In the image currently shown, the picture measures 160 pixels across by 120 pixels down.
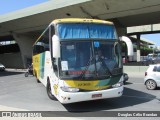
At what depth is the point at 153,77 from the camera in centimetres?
1420

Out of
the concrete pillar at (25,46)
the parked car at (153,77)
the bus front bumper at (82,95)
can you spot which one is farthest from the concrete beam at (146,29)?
the bus front bumper at (82,95)

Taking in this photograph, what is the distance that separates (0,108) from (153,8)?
822 inches

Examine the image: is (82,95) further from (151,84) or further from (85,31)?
(151,84)

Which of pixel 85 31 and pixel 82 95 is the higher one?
pixel 85 31

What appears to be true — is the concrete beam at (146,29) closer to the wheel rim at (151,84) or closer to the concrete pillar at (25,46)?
the concrete pillar at (25,46)

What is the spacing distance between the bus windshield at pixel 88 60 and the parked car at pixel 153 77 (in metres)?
4.65

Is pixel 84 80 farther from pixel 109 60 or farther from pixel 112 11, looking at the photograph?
pixel 112 11

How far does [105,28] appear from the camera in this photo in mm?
10523

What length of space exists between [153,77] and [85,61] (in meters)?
5.81

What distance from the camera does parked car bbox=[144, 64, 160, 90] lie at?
1405 centimetres

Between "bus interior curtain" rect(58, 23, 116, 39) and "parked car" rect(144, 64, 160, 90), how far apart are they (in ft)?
15.3

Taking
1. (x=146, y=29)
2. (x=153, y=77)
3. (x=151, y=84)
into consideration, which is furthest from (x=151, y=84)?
(x=146, y=29)

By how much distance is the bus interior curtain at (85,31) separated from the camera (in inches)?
395

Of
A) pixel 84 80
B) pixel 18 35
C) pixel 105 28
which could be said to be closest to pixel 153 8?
pixel 105 28
